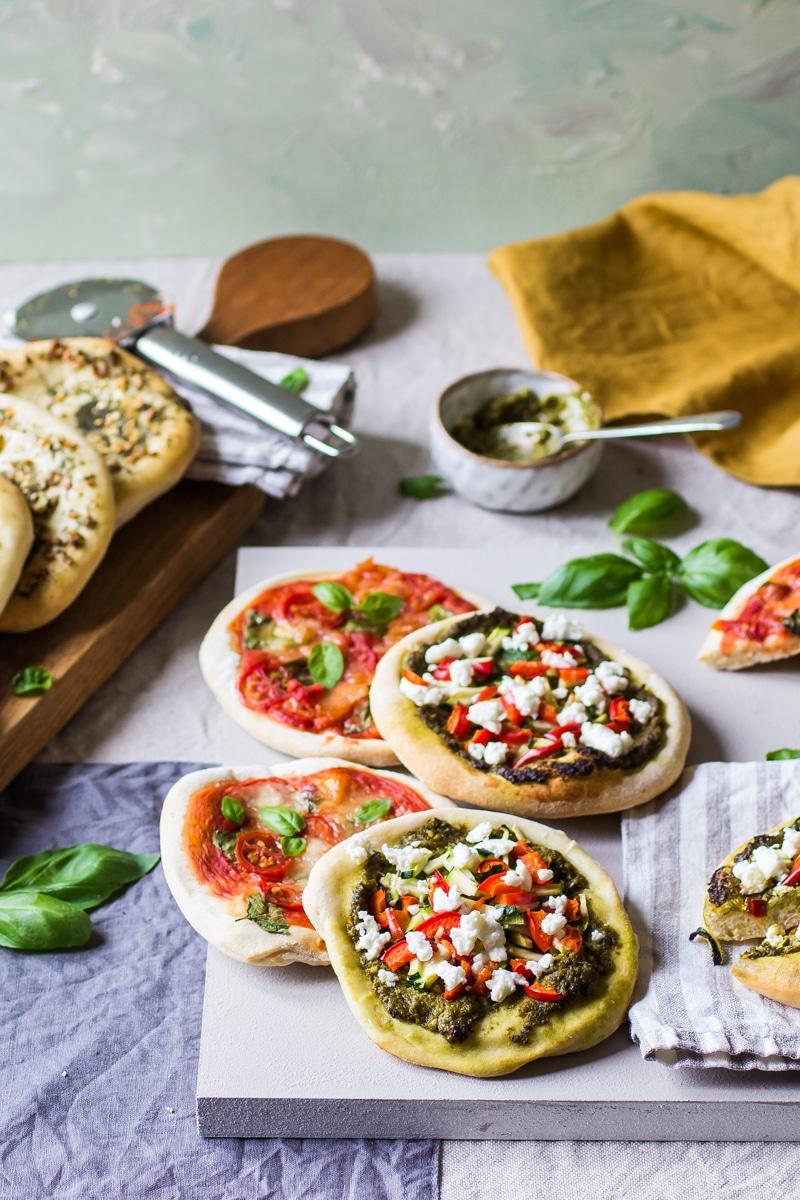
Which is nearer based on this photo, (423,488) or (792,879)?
(792,879)

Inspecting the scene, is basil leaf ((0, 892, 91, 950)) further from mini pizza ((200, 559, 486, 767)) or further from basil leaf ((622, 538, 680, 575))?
basil leaf ((622, 538, 680, 575))

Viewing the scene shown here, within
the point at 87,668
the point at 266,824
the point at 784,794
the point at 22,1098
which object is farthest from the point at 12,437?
the point at 784,794

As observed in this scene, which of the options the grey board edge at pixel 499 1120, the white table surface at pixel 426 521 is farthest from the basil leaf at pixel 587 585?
the grey board edge at pixel 499 1120

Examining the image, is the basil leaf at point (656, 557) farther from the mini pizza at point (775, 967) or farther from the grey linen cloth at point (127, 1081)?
the grey linen cloth at point (127, 1081)

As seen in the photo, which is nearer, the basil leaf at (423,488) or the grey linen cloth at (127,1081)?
the grey linen cloth at (127,1081)

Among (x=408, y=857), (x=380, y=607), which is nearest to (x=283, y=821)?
(x=408, y=857)

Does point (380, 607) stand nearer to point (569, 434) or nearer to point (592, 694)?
point (592, 694)
